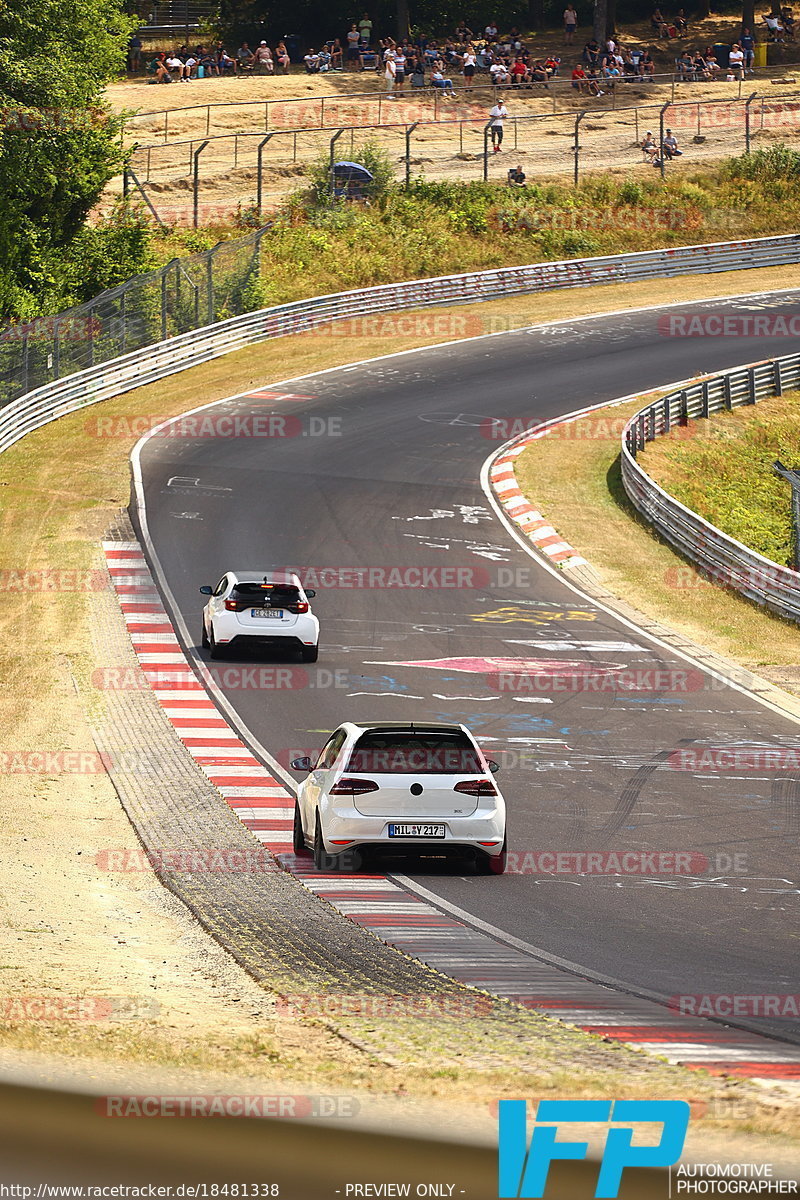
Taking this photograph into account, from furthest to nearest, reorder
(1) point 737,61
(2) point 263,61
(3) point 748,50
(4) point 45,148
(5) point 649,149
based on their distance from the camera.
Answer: (3) point 748,50
(1) point 737,61
(2) point 263,61
(5) point 649,149
(4) point 45,148

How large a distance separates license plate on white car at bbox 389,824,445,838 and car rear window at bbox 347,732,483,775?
0.50 meters

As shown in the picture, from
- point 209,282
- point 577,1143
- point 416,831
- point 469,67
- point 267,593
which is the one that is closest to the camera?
point 577,1143

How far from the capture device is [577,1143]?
408 cm

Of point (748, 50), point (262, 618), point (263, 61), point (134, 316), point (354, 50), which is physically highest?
point (354, 50)

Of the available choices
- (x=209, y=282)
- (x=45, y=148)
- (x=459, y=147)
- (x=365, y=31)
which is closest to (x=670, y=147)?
(x=459, y=147)

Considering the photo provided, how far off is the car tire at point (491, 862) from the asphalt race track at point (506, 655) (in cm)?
12

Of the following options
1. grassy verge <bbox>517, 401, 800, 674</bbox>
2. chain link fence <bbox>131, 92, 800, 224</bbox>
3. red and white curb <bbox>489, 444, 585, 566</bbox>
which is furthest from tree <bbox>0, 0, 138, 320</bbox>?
grassy verge <bbox>517, 401, 800, 674</bbox>

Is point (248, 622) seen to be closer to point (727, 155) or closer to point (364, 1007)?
point (364, 1007)

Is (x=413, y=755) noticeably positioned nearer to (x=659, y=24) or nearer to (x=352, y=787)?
(x=352, y=787)

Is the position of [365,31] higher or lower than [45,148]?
higher

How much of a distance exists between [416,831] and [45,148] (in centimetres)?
4176

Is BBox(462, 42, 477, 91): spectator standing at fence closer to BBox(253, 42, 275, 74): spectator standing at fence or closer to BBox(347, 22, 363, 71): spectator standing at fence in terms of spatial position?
BBox(347, 22, 363, 71): spectator standing at fence

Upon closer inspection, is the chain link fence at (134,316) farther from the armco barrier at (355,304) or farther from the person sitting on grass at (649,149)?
the person sitting on grass at (649,149)

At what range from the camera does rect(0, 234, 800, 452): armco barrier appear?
146ft
